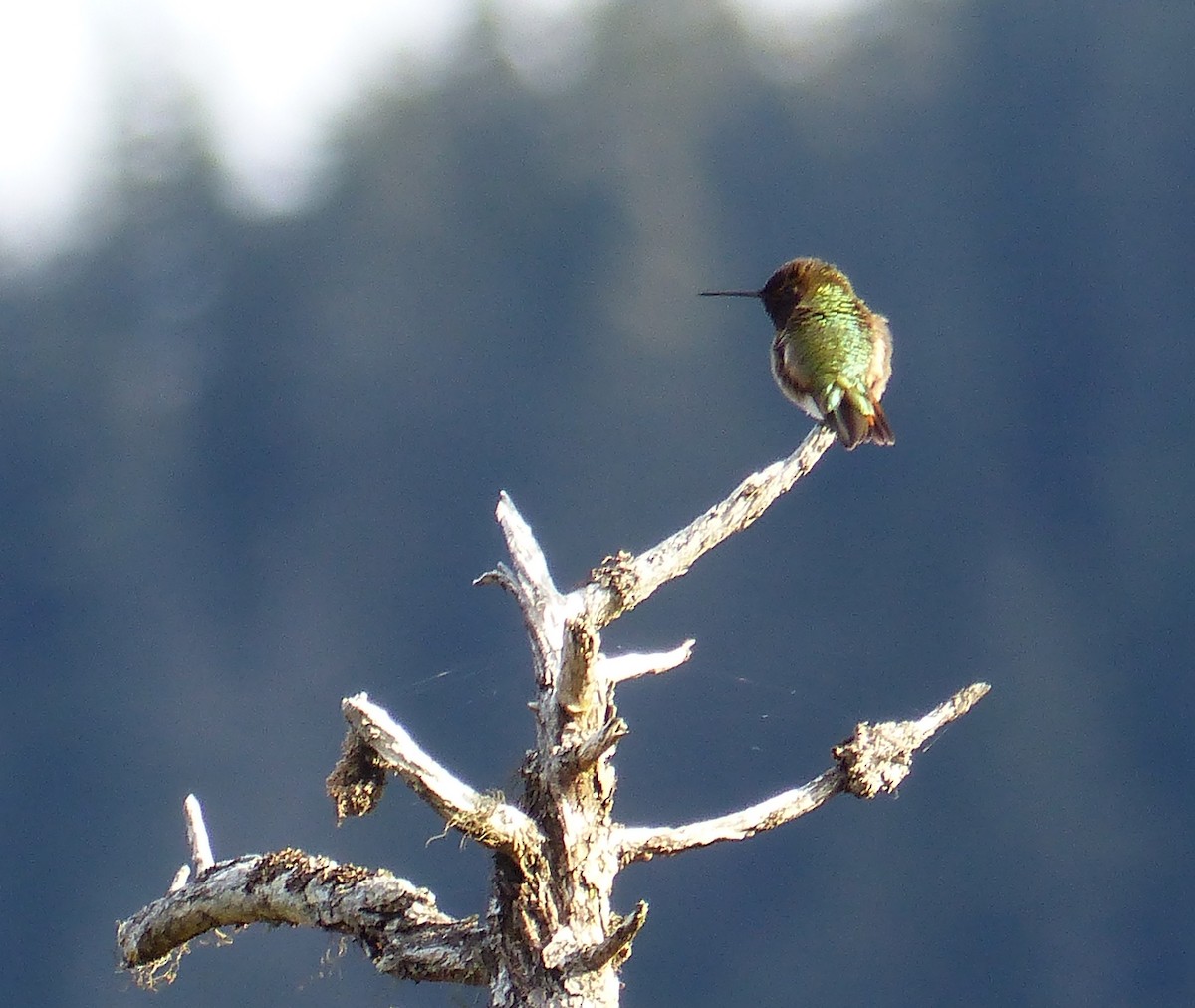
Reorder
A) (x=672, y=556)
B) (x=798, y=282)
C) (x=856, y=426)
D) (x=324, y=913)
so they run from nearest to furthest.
Answer: (x=324, y=913), (x=672, y=556), (x=856, y=426), (x=798, y=282)

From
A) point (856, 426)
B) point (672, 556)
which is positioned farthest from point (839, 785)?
point (856, 426)

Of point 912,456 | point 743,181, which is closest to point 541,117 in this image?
point 743,181

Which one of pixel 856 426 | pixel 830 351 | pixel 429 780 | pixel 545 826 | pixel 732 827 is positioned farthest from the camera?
pixel 830 351

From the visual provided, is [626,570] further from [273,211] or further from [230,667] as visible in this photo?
[273,211]

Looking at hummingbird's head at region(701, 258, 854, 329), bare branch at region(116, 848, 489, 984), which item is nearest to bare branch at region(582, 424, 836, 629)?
bare branch at region(116, 848, 489, 984)

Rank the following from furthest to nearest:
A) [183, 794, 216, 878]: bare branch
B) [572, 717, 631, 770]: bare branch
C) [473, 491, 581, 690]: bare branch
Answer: [183, 794, 216, 878]: bare branch → [473, 491, 581, 690]: bare branch → [572, 717, 631, 770]: bare branch

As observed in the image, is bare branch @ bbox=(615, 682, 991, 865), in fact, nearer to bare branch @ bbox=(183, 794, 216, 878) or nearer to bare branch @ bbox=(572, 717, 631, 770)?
bare branch @ bbox=(572, 717, 631, 770)

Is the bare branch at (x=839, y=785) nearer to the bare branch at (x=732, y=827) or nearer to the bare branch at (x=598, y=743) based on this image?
the bare branch at (x=732, y=827)

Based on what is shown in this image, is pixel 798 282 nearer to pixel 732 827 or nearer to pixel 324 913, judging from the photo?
pixel 732 827
